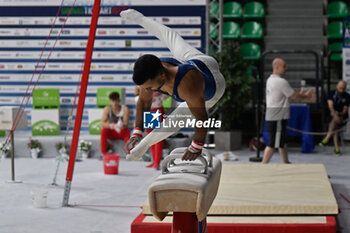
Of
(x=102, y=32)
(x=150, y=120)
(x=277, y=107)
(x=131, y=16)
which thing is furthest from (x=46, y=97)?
(x=150, y=120)

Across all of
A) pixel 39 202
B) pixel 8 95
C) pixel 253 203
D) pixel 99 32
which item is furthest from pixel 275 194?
pixel 99 32

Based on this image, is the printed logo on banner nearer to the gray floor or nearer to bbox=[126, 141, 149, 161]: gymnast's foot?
bbox=[126, 141, 149, 161]: gymnast's foot

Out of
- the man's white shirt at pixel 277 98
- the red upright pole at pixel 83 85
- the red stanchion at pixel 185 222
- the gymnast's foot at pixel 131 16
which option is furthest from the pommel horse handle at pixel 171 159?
the man's white shirt at pixel 277 98

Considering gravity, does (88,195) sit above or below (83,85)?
below

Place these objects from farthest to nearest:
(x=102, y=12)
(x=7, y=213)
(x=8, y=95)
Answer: (x=102, y=12), (x=8, y=95), (x=7, y=213)

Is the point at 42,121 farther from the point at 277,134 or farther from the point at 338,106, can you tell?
the point at 338,106

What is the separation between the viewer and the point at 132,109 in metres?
7.99

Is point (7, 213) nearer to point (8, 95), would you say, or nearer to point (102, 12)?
point (8, 95)

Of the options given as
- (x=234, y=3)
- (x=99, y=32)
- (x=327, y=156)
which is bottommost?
(x=327, y=156)

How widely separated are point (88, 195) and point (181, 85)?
3043mm

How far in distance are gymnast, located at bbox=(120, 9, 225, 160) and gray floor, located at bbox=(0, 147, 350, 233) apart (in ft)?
4.82

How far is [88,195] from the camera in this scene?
500 cm

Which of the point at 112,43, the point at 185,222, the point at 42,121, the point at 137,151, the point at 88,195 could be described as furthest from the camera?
the point at 112,43

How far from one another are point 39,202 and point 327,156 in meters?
4.61
